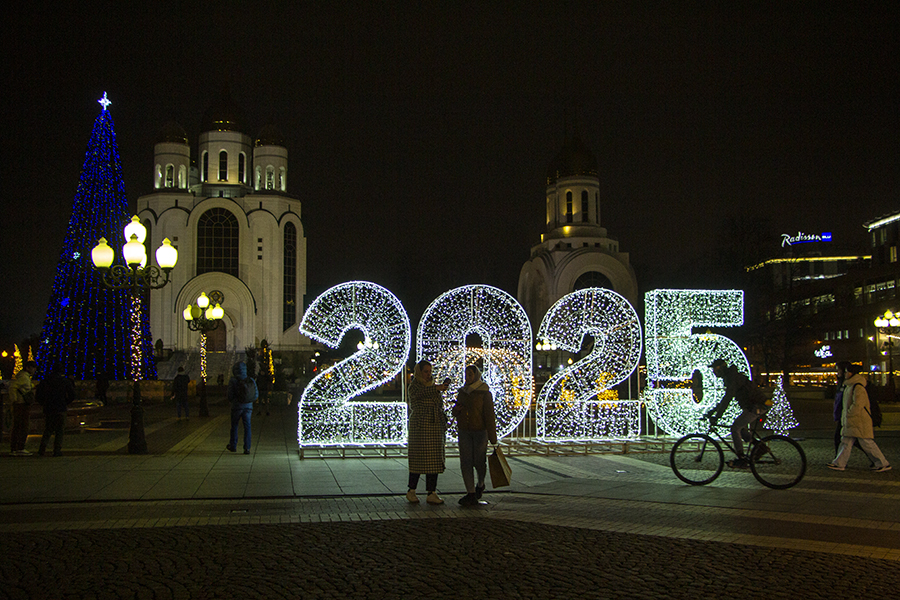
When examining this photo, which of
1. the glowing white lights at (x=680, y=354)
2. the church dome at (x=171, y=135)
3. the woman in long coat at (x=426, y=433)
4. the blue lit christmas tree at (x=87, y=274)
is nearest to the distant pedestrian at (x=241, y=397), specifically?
the woman in long coat at (x=426, y=433)

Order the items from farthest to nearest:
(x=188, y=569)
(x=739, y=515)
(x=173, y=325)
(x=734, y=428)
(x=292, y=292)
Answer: (x=292, y=292) < (x=173, y=325) < (x=734, y=428) < (x=739, y=515) < (x=188, y=569)

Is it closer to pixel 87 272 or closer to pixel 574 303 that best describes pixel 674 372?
pixel 574 303

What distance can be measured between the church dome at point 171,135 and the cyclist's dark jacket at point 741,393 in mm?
62989

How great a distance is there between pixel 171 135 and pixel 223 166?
4673 millimetres

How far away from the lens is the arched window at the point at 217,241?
216 ft

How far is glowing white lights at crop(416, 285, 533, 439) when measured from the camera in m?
14.5

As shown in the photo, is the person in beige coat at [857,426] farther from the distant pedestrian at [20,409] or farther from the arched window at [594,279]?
the arched window at [594,279]

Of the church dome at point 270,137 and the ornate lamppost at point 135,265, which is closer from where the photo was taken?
the ornate lamppost at point 135,265

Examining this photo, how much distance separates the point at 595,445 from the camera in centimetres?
1573

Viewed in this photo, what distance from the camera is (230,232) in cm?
6631

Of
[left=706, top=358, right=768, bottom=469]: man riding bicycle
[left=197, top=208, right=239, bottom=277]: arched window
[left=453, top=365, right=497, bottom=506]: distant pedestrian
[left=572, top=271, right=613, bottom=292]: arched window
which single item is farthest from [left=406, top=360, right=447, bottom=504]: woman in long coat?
[left=572, top=271, right=613, bottom=292]: arched window

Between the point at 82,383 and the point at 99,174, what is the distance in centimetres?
923

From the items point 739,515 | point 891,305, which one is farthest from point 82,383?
point 891,305

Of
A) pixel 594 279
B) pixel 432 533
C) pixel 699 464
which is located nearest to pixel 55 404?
pixel 432 533
